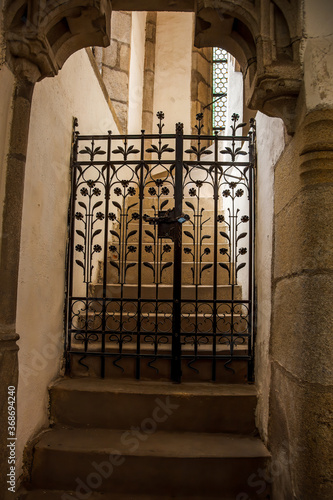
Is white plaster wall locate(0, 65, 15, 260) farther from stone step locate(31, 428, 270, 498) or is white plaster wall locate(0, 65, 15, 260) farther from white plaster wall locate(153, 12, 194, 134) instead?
white plaster wall locate(153, 12, 194, 134)

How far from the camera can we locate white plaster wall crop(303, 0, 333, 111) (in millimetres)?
1497

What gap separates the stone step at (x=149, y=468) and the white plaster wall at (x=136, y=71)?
14.6ft

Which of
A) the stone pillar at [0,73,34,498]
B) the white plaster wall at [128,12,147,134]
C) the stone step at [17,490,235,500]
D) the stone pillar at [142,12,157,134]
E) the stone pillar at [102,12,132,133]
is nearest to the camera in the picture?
the stone pillar at [0,73,34,498]

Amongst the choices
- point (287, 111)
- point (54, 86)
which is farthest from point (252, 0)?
point (54, 86)

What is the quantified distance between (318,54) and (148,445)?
2.09 meters

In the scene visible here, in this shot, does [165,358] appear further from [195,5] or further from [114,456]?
[195,5]

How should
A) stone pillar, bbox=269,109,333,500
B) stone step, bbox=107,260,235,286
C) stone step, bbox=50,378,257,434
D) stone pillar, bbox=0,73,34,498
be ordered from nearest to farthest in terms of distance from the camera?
stone pillar, bbox=269,109,333,500, stone pillar, bbox=0,73,34,498, stone step, bbox=50,378,257,434, stone step, bbox=107,260,235,286

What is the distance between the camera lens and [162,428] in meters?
2.29

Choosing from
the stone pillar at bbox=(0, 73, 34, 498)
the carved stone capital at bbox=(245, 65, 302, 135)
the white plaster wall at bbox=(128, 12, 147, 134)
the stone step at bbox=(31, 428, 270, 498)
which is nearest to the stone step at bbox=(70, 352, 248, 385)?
the stone step at bbox=(31, 428, 270, 498)

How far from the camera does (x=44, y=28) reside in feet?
5.39

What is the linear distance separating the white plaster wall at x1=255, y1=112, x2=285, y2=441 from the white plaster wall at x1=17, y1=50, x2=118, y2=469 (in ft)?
4.24

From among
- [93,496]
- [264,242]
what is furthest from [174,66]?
[93,496]

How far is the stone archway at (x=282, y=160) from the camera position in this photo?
1.46 m

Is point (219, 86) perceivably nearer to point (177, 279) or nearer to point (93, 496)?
point (177, 279)
